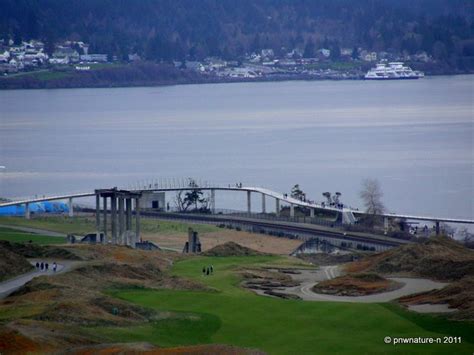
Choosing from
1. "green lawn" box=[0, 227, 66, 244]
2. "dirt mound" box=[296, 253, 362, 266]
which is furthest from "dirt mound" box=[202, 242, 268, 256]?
"green lawn" box=[0, 227, 66, 244]

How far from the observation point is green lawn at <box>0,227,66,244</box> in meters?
35.5

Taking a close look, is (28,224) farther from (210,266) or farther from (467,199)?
(467,199)

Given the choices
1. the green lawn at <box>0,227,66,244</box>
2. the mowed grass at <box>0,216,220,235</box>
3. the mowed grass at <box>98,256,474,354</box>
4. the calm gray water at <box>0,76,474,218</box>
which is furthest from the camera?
the calm gray water at <box>0,76,474,218</box>

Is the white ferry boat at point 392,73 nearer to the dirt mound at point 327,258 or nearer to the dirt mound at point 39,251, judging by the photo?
the dirt mound at point 327,258

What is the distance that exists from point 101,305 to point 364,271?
7.27 meters

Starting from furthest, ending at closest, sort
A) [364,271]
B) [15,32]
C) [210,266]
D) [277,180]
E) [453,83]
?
[15,32], [453,83], [277,180], [210,266], [364,271]

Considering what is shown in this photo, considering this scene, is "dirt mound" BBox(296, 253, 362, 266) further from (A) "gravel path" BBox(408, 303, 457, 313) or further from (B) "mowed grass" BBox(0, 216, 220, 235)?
(A) "gravel path" BBox(408, 303, 457, 313)

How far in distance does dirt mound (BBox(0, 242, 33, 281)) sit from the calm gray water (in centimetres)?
2009

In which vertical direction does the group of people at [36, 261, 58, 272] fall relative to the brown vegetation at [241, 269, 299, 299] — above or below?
above

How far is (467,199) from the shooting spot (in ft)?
161

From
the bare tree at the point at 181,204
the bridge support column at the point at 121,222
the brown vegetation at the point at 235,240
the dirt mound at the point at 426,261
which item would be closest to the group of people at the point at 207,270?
the dirt mound at the point at 426,261

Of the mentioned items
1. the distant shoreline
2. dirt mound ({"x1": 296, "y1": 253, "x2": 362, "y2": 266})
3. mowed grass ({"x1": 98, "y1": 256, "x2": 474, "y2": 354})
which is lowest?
mowed grass ({"x1": 98, "y1": 256, "x2": 474, "y2": 354})

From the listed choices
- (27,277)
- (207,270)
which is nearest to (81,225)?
(207,270)

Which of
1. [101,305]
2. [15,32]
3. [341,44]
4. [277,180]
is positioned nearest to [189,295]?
[101,305]
